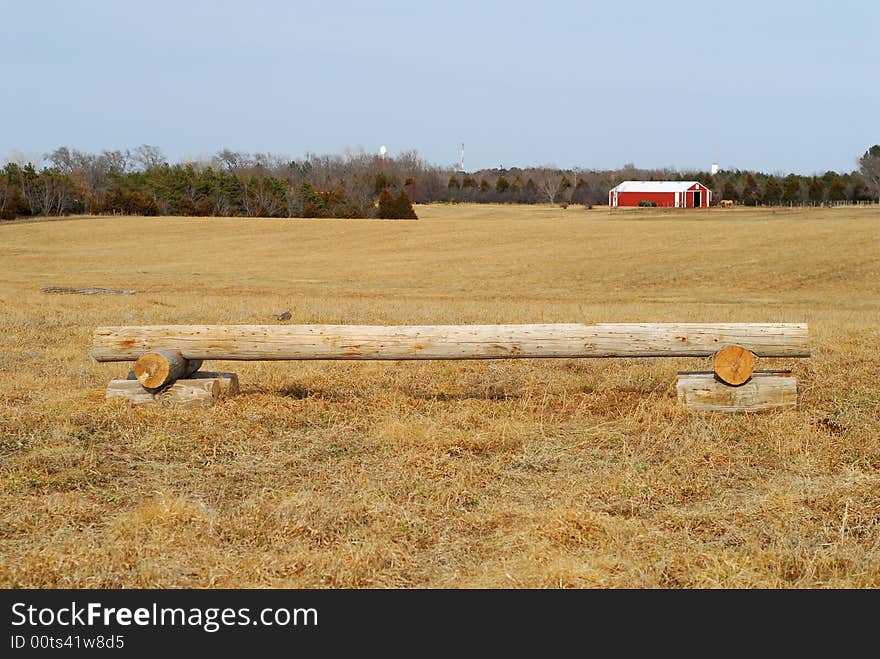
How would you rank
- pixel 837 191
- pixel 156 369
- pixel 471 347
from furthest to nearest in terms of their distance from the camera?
pixel 837 191 < pixel 471 347 < pixel 156 369

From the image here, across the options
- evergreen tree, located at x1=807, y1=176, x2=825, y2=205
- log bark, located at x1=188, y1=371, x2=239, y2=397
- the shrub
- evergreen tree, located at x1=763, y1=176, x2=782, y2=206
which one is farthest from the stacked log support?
evergreen tree, located at x1=807, y1=176, x2=825, y2=205

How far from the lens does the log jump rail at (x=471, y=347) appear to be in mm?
8000

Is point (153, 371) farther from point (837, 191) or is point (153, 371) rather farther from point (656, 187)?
point (837, 191)

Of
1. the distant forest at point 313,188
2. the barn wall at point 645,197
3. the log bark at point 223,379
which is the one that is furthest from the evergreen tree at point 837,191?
the log bark at point 223,379

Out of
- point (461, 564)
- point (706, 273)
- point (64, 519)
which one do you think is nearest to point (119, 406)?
point (64, 519)

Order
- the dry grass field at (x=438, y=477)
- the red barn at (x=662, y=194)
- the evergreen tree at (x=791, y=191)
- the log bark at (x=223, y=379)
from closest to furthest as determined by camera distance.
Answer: the dry grass field at (x=438, y=477) < the log bark at (x=223, y=379) < the red barn at (x=662, y=194) < the evergreen tree at (x=791, y=191)

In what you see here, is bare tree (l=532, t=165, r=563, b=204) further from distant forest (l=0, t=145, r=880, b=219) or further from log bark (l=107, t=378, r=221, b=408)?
log bark (l=107, t=378, r=221, b=408)

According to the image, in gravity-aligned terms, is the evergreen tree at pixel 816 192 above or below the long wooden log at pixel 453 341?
above

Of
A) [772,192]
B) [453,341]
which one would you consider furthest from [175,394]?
[772,192]

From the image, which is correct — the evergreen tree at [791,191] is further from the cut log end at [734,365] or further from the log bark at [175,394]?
the log bark at [175,394]

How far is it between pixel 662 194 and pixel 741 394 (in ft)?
294

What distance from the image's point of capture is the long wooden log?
322 inches

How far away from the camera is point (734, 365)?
7965 millimetres

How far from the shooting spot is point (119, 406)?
8086 mm
